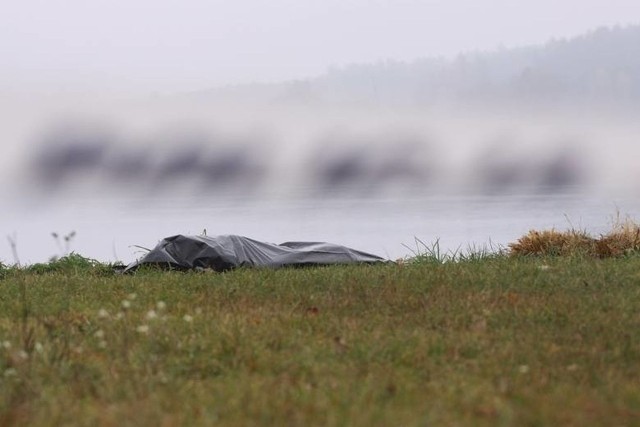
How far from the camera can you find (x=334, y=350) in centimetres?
560

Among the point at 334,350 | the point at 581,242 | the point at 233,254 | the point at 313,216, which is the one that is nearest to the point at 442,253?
the point at 581,242

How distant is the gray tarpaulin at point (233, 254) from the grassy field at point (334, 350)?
254cm

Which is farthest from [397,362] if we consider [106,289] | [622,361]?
[106,289]

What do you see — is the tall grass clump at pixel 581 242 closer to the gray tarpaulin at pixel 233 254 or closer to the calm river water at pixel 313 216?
the gray tarpaulin at pixel 233 254

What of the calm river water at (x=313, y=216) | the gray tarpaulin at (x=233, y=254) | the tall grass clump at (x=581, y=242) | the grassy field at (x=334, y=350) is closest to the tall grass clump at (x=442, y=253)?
the tall grass clump at (x=581, y=242)

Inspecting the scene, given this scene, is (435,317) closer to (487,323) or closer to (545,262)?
(487,323)

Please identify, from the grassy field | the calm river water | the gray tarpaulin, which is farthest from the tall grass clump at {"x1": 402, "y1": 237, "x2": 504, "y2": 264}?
the calm river water

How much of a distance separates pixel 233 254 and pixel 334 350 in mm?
6349

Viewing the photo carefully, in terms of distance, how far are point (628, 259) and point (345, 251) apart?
12.5ft

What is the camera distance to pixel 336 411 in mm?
4055

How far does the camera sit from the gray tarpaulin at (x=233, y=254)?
1164 cm

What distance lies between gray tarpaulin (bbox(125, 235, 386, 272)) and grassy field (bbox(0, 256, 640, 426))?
100 inches

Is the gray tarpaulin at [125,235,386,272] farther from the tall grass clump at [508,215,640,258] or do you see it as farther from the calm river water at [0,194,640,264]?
the calm river water at [0,194,640,264]

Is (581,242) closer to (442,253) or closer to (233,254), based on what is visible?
(442,253)
